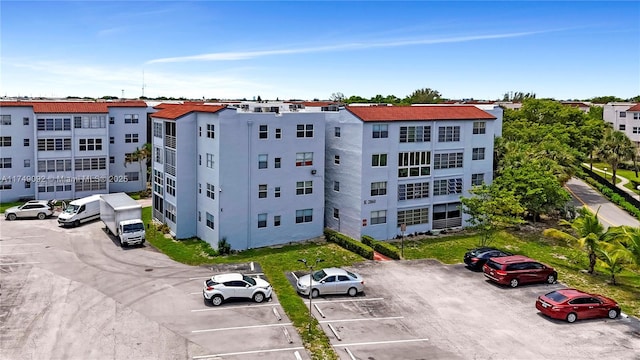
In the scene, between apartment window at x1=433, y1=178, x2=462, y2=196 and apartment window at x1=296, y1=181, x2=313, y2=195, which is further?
apartment window at x1=433, y1=178, x2=462, y2=196

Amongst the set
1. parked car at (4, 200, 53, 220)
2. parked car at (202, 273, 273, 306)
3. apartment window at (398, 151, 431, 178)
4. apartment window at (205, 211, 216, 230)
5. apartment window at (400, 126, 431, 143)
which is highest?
apartment window at (400, 126, 431, 143)

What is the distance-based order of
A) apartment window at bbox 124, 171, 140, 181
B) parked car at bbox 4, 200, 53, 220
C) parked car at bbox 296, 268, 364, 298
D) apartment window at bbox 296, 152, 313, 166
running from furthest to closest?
apartment window at bbox 124, 171, 140, 181
parked car at bbox 4, 200, 53, 220
apartment window at bbox 296, 152, 313, 166
parked car at bbox 296, 268, 364, 298

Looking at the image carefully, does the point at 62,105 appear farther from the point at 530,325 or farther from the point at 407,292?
the point at 530,325

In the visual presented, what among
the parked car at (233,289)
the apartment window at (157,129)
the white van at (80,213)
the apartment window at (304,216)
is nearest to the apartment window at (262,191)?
the apartment window at (304,216)

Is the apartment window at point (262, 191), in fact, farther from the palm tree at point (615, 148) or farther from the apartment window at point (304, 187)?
the palm tree at point (615, 148)

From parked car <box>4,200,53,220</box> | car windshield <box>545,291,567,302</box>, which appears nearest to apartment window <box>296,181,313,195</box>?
car windshield <box>545,291,567,302</box>

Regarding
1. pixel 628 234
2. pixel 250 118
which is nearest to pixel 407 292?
pixel 628 234

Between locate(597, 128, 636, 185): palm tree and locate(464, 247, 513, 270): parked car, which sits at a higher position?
locate(597, 128, 636, 185): palm tree

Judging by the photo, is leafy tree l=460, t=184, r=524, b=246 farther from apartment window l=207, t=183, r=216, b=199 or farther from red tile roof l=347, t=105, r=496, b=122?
apartment window l=207, t=183, r=216, b=199

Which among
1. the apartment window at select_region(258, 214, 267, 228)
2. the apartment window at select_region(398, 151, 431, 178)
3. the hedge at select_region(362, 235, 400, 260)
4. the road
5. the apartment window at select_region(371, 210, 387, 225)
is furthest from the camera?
the road
